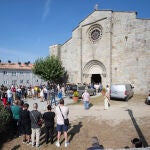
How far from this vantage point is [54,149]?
8.59m

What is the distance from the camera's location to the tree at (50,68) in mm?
32812

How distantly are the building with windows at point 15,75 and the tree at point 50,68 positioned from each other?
20582mm

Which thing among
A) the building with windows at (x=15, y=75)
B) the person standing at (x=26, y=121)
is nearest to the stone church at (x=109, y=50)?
the person standing at (x=26, y=121)

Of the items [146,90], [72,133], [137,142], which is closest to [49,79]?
[146,90]

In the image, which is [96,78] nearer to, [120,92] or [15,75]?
[120,92]

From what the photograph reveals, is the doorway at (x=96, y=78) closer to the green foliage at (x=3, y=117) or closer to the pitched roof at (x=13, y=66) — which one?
the green foliage at (x=3, y=117)

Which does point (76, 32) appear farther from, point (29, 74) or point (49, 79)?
point (29, 74)

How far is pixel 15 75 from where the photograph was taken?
54.6m

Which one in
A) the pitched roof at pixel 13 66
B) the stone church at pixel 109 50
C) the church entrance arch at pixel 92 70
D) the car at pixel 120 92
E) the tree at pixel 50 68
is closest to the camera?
the car at pixel 120 92

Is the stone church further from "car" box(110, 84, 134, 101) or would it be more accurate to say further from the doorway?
"car" box(110, 84, 134, 101)

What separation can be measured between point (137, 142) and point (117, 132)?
13.7 feet

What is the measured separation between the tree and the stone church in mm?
1493

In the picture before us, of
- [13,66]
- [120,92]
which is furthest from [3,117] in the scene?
[13,66]

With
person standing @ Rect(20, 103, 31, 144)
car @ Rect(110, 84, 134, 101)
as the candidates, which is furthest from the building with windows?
person standing @ Rect(20, 103, 31, 144)
